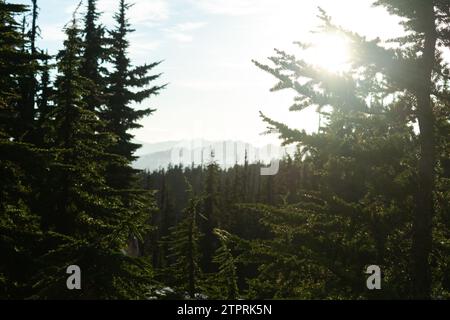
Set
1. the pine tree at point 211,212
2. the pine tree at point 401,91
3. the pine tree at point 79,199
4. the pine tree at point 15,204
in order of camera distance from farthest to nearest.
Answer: the pine tree at point 211,212 < the pine tree at point 15,204 < the pine tree at point 79,199 < the pine tree at point 401,91

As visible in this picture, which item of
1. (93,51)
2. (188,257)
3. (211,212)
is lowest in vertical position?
(188,257)

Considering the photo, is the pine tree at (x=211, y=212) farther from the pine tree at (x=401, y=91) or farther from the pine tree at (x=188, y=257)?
the pine tree at (x=401, y=91)

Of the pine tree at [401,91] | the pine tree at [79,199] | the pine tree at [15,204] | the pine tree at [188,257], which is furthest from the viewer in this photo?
the pine tree at [188,257]

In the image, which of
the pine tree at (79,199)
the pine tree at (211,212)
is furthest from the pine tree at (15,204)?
the pine tree at (211,212)

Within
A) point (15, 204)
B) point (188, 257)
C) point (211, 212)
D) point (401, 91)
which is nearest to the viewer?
point (401, 91)

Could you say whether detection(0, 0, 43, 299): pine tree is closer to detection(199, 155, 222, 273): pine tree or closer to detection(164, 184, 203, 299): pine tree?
detection(164, 184, 203, 299): pine tree

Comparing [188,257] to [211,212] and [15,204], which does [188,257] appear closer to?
[15,204]

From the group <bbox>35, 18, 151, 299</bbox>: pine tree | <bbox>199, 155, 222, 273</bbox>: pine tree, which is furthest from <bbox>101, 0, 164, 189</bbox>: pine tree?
<bbox>199, 155, 222, 273</bbox>: pine tree

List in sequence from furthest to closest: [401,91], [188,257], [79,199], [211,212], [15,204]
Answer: [211,212] → [188,257] → [79,199] → [15,204] → [401,91]

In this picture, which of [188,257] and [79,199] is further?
[188,257]

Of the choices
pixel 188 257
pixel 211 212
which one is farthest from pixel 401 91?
pixel 211 212

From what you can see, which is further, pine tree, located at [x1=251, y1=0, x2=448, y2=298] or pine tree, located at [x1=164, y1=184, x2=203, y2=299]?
pine tree, located at [x1=164, y1=184, x2=203, y2=299]
